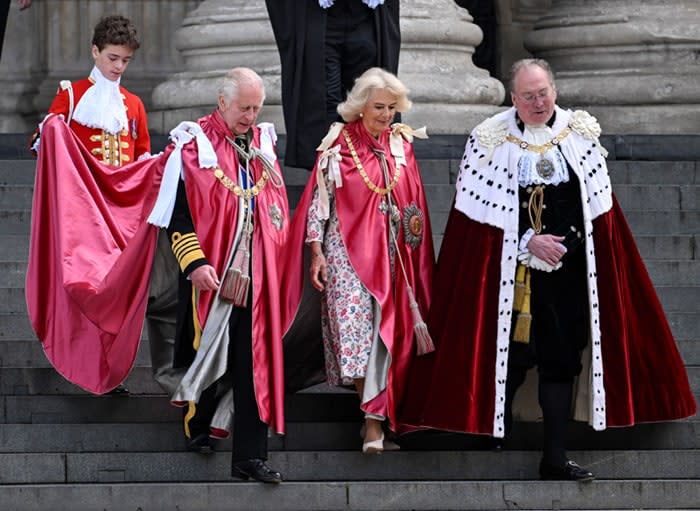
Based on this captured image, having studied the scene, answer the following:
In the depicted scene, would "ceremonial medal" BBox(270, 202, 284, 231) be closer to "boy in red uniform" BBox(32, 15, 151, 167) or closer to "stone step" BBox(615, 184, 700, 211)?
"boy in red uniform" BBox(32, 15, 151, 167)

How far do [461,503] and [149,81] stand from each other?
25.7ft

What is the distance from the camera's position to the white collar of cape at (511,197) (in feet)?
32.5

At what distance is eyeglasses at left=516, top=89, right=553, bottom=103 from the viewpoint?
987cm

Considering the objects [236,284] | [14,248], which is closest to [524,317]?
[236,284]

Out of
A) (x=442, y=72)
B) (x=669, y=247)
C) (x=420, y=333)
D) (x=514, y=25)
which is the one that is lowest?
(x=420, y=333)

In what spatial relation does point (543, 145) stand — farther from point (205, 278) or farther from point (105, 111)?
point (105, 111)

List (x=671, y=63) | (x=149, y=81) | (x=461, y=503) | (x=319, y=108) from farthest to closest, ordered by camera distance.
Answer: (x=149, y=81), (x=671, y=63), (x=319, y=108), (x=461, y=503)

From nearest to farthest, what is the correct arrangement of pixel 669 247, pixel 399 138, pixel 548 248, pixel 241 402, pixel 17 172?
pixel 241 402 → pixel 548 248 → pixel 399 138 → pixel 669 247 → pixel 17 172

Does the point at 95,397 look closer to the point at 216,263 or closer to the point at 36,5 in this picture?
the point at 216,263

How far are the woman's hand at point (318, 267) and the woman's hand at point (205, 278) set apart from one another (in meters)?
0.52

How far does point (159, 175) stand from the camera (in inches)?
400

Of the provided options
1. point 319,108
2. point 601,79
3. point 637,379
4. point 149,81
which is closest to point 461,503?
point 637,379

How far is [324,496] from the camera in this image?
9594mm

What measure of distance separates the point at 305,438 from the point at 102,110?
202cm
